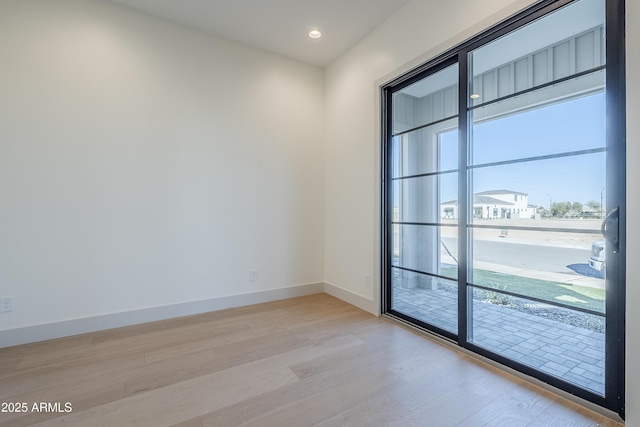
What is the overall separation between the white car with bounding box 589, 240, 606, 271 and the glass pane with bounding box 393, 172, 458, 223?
2.98 feet

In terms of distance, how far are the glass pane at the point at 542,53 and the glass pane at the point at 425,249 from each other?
114 cm

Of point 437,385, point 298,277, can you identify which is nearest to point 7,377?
point 298,277

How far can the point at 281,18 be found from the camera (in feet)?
9.59

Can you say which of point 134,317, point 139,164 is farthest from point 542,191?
point 134,317

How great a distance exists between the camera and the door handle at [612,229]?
1.52 meters

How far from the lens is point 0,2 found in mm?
2336

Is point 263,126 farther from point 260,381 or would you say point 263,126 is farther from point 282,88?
point 260,381

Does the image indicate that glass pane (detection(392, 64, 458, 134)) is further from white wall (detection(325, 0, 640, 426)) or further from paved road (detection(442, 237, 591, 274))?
paved road (detection(442, 237, 591, 274))

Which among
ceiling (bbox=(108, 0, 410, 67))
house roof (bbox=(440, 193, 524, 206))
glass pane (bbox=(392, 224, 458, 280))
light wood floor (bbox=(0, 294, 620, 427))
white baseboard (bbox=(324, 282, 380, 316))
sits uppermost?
ceiling (bbox=(108, 0, 410, 67))

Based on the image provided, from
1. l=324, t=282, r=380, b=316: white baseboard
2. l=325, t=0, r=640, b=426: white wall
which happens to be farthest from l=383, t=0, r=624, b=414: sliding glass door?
l=324, t=282, r=380, b=316: white baseboard

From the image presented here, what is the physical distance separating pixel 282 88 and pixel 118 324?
318cm

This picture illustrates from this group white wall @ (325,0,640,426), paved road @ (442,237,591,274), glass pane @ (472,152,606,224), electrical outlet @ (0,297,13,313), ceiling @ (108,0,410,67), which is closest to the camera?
white wall @ (325,0,640,426)

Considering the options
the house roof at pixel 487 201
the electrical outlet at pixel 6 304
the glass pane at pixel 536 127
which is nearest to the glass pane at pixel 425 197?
the house roof at pixel 487 201

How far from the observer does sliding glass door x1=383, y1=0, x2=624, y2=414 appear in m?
1.60
